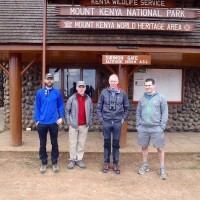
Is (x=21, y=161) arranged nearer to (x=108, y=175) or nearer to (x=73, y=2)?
(x=108, y=175)

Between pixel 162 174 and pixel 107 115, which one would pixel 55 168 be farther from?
pixel 162 174

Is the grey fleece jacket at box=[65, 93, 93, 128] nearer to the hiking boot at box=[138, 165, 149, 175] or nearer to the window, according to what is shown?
the hiking boot at box=[138, 165, 149, 175]

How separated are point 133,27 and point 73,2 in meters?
1.78

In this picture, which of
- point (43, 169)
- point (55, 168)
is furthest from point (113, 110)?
point (43, 169)

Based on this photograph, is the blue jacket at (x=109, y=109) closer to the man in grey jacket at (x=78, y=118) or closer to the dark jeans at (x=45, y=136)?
the man in grey jacket at (x=78, y=118)

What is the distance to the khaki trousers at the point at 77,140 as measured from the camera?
620 cm

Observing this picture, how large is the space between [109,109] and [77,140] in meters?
1.03

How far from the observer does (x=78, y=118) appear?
6.11 meters

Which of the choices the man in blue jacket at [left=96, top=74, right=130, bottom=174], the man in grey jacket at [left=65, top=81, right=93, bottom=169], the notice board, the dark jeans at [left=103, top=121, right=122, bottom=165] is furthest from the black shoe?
the notice board

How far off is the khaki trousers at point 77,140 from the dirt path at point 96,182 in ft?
1.03

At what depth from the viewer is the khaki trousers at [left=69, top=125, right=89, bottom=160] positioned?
6195 millimetres

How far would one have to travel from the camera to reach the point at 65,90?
418 inches

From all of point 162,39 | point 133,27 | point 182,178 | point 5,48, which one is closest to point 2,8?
point 5,48

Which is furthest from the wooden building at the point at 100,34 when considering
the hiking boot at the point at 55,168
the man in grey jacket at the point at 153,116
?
the hiking boot at the point at 55,168
